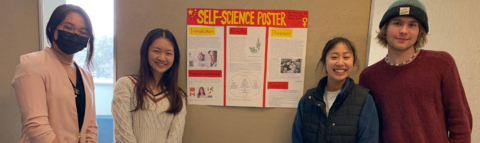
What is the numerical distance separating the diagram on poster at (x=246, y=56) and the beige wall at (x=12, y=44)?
46.3 inches

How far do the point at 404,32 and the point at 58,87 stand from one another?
184 cm

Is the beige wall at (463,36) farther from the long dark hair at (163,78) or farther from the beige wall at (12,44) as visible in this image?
the beige wall at (12,44)

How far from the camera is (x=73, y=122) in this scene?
117 centimetres

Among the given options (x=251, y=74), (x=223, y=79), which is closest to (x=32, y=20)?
(x=223, y=79)

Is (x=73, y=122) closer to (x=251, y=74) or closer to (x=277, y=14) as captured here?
(x=251, y=74)

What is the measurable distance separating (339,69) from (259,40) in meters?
0.57

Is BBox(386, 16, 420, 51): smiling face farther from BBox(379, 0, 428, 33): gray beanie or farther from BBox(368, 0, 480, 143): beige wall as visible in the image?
BBox(368, 0, 480, 143): beige wall

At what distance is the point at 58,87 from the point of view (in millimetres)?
1117

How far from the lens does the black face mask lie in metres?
1.15

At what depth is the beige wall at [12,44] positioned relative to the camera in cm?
153

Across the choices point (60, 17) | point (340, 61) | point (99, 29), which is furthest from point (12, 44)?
point (340, 61)

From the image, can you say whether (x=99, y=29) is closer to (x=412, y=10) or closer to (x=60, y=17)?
(x=60, y=17)

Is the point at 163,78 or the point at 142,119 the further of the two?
the point at 163,78

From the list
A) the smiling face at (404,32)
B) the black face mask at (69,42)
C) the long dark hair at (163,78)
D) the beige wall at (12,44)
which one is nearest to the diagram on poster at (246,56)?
the long dark hair at (163,78)
